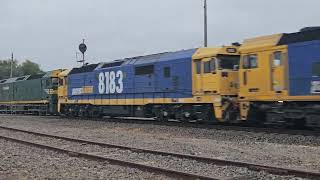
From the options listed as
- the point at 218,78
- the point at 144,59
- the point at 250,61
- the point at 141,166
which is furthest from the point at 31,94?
the point at 141,166

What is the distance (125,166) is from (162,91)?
14.1 metres

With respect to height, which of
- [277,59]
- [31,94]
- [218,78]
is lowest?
[31,94]

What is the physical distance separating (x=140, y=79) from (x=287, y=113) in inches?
426

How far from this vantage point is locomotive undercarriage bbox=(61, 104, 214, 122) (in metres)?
22.3

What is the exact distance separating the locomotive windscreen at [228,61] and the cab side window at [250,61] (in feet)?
6.36

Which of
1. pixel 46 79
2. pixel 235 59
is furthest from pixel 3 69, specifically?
pixel 235 59

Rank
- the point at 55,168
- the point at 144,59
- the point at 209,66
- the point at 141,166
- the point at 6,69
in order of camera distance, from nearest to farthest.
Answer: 1. the point at 141,166
2. the point at 55,168
3. the point at 209,66
4. the point at 144,59
5. the point at 6,69

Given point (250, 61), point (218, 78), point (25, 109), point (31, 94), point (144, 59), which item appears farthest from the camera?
point (25, 109)

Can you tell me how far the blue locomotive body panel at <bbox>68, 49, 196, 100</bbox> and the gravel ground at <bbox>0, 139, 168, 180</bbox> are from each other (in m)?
10.5

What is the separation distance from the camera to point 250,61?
19469 mm

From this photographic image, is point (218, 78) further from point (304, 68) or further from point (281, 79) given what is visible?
point (304, 68)

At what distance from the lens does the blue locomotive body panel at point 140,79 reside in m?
23.7

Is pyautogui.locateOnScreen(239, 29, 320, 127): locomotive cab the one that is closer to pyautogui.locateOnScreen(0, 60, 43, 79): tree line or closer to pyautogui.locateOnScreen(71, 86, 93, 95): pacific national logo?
pyautogui.locateOnScreen(71, 86, 93, 95): pacific national logo

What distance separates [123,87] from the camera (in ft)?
93.1
